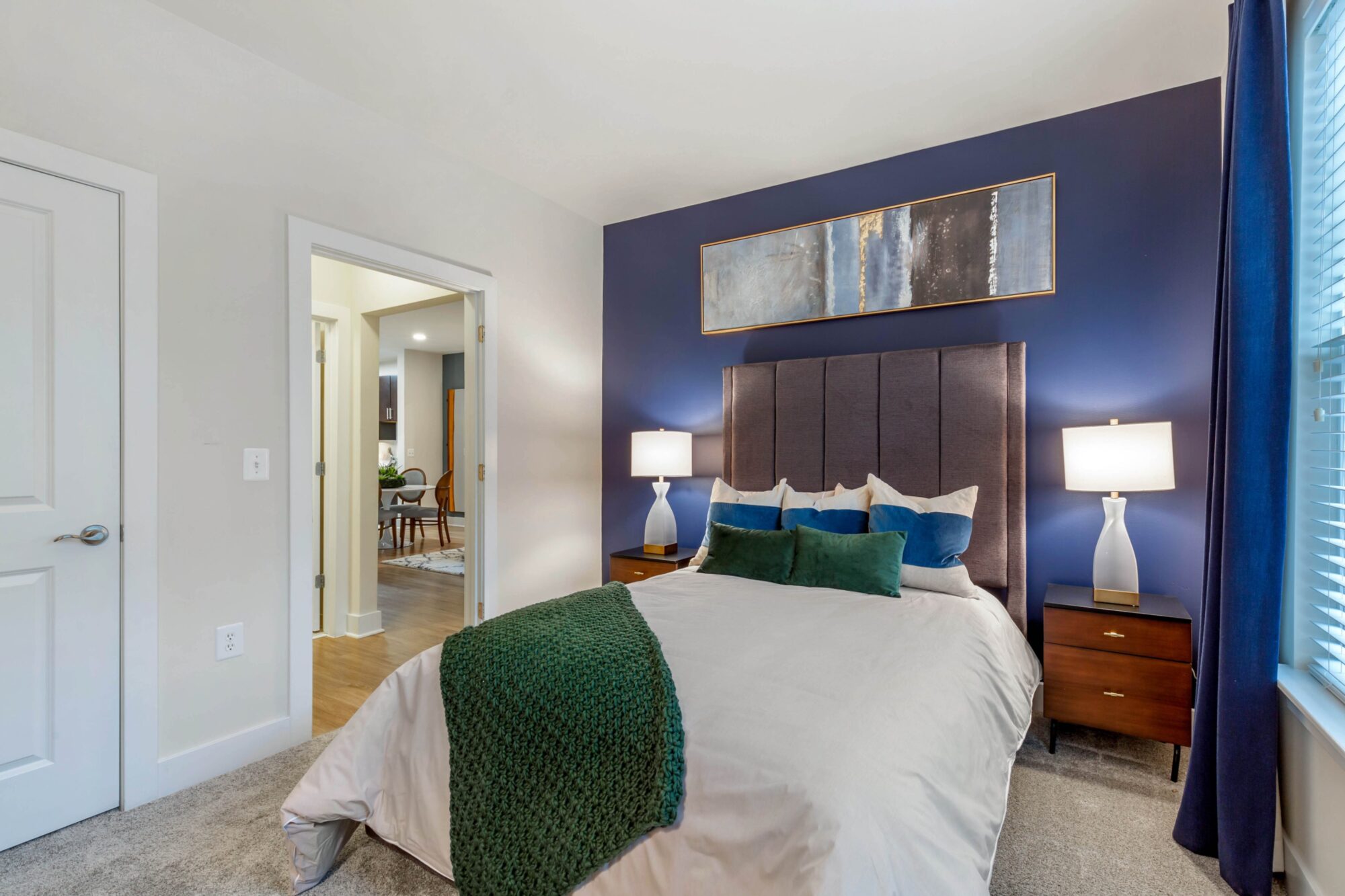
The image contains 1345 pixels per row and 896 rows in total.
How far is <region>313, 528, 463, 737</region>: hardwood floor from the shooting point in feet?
10.00

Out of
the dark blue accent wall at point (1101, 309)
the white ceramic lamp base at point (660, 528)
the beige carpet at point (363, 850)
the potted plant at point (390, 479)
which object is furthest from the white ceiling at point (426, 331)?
the beige carpet at point (363, 850)

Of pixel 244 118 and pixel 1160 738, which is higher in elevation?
pixel 244 118

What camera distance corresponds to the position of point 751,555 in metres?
2.72

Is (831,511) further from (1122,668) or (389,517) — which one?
(389,517)

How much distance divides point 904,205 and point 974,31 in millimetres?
944

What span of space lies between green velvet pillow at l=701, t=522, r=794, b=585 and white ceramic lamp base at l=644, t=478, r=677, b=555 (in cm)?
82

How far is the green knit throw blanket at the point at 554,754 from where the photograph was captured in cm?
134

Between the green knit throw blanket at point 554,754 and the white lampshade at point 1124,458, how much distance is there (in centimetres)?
187

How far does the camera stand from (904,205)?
10.6 feet

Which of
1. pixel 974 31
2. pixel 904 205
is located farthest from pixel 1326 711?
pixel 904 205

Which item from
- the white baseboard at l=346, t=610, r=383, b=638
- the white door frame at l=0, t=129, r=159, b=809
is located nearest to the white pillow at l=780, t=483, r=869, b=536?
the white door frame at l=0, t=129, r=159, b=809

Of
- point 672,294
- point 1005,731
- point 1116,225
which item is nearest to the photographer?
point 1005,731

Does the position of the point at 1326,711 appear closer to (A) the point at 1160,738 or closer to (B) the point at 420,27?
(A) the point at 1160,738

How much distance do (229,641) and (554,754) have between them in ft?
5.45
